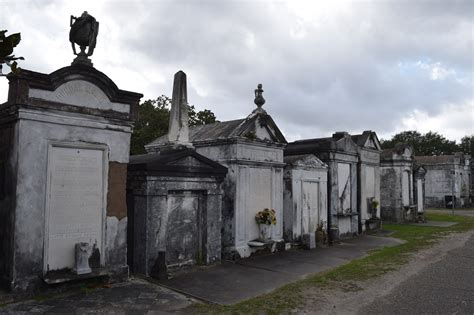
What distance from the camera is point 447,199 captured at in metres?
33.0

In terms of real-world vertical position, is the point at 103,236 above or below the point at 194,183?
below

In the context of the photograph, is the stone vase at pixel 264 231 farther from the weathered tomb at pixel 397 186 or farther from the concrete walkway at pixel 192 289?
the weathered tomb at pixel 397 186

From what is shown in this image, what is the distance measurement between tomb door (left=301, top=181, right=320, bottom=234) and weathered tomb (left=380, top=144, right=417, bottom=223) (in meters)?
9.14

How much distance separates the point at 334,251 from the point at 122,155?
23.8 feet

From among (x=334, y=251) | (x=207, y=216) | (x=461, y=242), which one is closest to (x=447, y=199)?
(x=461, y=242)

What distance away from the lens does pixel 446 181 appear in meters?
33.7

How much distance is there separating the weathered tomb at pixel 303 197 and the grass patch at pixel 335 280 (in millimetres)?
2161

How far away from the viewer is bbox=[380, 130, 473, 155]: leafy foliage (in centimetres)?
5159

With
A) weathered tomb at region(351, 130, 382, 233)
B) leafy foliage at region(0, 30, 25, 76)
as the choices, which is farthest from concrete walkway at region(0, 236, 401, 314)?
weathered tomb at region(351, 130, 382, 233)

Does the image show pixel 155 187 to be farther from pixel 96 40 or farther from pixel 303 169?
pixel 303 169

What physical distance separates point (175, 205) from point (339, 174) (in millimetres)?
7933

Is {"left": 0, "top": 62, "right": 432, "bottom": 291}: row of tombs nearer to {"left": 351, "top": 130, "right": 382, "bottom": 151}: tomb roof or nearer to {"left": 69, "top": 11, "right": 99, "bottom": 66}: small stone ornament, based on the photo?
{"left": 69, "top": 11, "right": 99, "bottom": 66}: small stone ornament

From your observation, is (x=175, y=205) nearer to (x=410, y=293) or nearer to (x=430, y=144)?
(x=410, y=293)

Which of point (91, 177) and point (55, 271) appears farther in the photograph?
point (91, 177)
